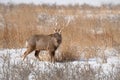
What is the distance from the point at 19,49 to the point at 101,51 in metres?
2.13

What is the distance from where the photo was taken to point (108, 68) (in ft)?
26.1

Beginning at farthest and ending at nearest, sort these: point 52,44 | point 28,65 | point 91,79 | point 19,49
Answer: point 19,49, point 52,44, point 28,65, point 91,79

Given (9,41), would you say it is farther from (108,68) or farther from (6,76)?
(6,76)

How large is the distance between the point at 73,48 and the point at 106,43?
1267 mm

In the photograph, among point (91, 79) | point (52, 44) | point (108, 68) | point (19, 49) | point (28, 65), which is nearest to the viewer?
point (91, 79)

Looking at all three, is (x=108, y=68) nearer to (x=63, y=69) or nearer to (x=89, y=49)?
(x=63, y=69)

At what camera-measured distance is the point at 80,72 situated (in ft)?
21.2

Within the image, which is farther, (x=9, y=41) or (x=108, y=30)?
(x=108, y=30)

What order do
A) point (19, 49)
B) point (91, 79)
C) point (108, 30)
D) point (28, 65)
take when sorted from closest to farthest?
point (91, 79) < point (28, 65) < point (19, 49) < point (108, 30)

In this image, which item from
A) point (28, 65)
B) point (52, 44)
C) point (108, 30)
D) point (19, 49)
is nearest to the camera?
point (28, 65)

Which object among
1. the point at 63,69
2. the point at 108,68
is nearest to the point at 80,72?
the point at 63,69

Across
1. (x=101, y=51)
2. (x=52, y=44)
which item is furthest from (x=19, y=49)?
(x=101, y=51)

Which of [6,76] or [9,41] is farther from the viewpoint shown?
[9,41]

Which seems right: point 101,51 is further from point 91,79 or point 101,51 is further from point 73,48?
point 91,79
